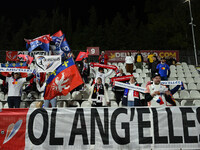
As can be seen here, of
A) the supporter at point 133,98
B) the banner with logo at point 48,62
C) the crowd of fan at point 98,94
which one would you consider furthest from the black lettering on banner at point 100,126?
the supporter at point 133,98

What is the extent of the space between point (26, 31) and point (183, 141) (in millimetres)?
58649

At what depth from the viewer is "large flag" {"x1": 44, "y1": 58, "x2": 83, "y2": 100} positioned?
6.82 m

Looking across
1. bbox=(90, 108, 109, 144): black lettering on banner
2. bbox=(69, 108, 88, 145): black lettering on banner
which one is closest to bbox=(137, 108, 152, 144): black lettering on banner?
bbox=(90, 108, 109, 144): black lettering on banner

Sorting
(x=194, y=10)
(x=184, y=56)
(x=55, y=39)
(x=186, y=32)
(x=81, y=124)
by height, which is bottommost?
(x=81, y=124)

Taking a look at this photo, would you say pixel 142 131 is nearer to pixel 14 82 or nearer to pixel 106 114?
pixel 106 114

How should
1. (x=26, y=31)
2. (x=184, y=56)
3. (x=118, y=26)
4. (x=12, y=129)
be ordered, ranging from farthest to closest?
(x=26, y=31) < (x=118, y=26) < (x=184, y=56) < (x=12, y=129)

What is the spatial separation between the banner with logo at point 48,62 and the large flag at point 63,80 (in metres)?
0.15

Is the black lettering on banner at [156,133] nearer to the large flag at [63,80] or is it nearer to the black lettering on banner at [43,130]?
the large flag at [63,80]

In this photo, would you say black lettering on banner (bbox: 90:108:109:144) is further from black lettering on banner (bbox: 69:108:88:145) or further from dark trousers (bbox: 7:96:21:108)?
dark trousers (bbox: 7:96:21:108)

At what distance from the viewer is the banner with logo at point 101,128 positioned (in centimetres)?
549

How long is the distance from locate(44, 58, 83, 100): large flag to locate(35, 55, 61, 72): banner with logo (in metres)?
0.15

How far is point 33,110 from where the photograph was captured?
573cm

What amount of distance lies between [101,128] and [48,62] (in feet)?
8.76

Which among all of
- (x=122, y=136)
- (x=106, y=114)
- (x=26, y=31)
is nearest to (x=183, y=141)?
(x=122, y=136)
